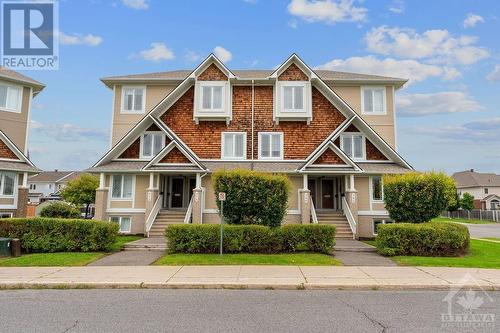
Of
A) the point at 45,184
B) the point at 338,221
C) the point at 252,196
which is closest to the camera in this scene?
the point at 252,196

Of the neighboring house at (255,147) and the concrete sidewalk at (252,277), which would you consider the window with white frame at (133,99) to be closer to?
the neighboring house at (255,147)

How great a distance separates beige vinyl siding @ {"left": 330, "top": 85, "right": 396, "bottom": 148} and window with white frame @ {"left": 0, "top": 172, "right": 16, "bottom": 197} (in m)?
22.5

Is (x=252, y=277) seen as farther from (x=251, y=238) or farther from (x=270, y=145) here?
(x=270, y=145)

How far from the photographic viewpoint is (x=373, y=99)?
25.1 metres

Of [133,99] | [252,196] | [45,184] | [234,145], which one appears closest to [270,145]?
[234,145]

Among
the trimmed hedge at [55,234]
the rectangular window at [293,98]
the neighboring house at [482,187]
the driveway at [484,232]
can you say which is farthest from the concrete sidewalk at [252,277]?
the neighboring house at [482,187]

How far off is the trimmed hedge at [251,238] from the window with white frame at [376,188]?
781cm

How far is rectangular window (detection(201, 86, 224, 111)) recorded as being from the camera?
23016 mm

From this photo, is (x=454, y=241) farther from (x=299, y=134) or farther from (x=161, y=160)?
(x=161, y=160)

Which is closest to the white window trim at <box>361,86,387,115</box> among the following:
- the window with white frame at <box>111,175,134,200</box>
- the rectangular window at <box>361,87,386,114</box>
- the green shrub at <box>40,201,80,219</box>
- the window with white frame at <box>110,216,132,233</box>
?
the rectangular window at <box>361,87,386,114</box>

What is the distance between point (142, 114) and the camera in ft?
82.0

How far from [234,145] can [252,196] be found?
26.2 ft

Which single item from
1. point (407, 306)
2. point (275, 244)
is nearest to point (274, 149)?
point (275, 244)

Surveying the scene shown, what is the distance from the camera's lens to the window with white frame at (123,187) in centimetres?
2208
